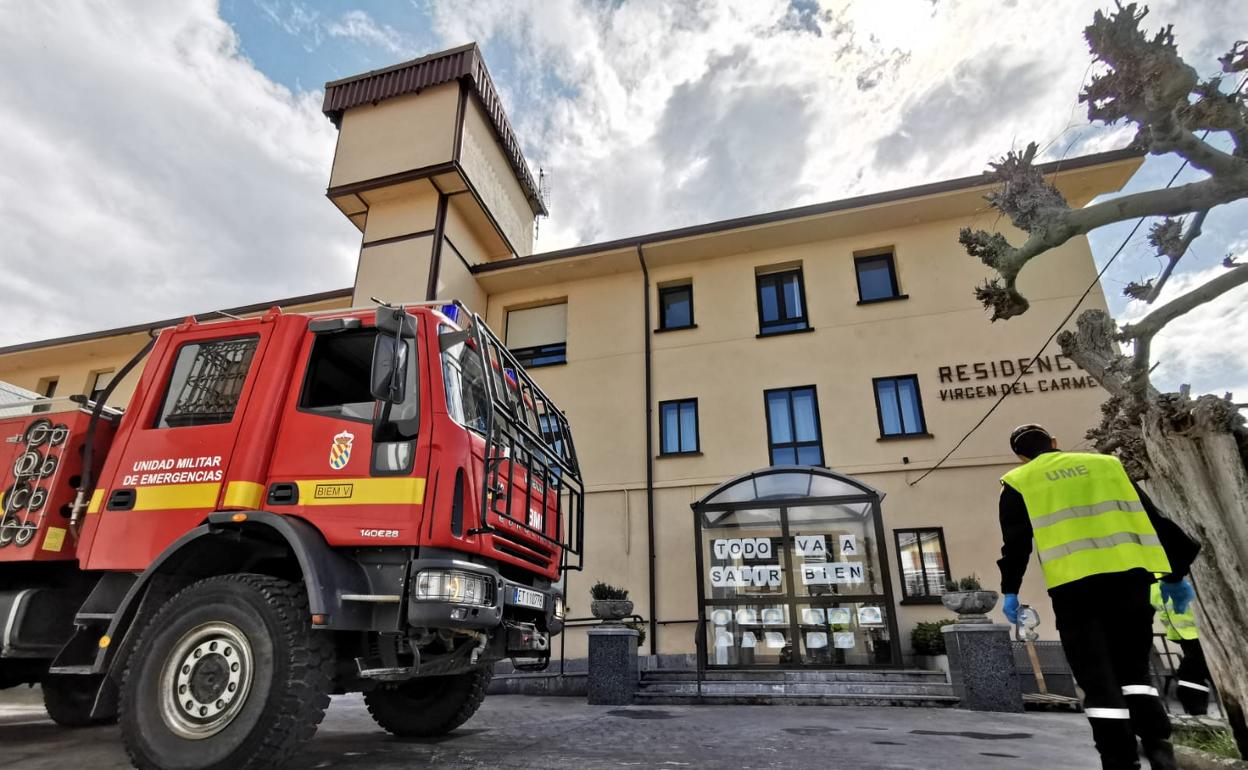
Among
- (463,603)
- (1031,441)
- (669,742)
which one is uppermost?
(1031,441)

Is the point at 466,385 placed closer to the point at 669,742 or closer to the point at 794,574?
the point at 669,742

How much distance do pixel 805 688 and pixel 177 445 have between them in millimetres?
8095

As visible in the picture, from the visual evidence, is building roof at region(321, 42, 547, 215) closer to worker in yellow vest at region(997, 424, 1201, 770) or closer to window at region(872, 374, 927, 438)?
window at region(872, 374, 927, 438)

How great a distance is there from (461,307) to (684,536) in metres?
8.65

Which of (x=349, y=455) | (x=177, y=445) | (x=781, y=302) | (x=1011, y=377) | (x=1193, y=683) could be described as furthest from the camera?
(x=781, y=302)

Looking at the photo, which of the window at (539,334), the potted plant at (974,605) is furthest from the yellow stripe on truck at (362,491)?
the window at (539,334)

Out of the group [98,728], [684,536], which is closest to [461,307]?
[98,728]

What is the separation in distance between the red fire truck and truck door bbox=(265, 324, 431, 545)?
0.5 inches

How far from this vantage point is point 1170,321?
3.94m

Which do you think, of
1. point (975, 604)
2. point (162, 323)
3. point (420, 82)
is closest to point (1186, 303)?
point (975, 604)

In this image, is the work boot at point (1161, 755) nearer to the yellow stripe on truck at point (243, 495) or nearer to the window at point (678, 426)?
the yellow stripe on truck at point (243, 495)

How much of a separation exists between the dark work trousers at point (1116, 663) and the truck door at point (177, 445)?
465 cm

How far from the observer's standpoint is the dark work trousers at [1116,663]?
2.62 metres

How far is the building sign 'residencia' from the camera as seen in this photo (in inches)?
436
